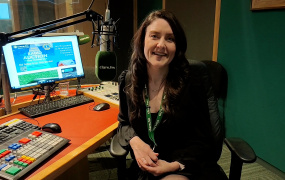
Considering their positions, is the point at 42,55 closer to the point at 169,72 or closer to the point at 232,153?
the point at 169,72

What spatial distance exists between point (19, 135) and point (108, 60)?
0.70m

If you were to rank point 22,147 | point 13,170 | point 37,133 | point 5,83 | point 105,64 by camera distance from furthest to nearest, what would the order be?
point 105,64, point 5,83, point 37,133, point 22,147, point 13,170

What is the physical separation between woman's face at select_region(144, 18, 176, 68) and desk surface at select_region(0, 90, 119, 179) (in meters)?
0.44

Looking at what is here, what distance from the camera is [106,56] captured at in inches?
62.1

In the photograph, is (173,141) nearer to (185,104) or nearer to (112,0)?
(185,104)

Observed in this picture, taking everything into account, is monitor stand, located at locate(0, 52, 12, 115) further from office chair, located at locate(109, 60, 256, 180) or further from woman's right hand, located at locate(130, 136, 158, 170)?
→ woman's right hand, located at locate(130, 136, 158, 170)

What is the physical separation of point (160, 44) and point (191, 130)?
17.9 inches

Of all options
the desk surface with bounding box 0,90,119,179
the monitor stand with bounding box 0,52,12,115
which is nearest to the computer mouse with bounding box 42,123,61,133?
the desk surface with bounding box 0,90,119,179

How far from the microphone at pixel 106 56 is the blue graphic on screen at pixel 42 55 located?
1.03 feet

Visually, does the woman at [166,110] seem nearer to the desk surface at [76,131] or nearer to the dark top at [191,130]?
the dark top at [191,130]

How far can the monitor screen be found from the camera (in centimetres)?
153

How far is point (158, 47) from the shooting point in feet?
3.92

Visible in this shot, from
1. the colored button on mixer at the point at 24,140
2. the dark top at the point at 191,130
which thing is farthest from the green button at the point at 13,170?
the dark top at the point at 191,130

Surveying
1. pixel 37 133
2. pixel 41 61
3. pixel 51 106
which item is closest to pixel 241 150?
pixel 37 133
